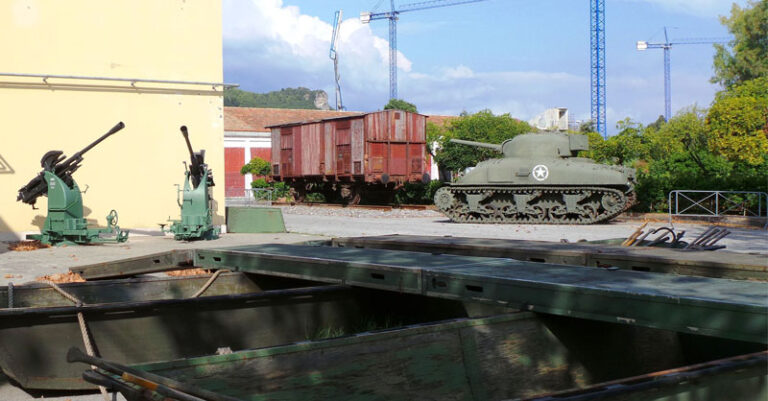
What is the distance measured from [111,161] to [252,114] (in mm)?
42192

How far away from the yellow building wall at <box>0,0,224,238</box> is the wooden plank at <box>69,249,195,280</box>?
364 inches

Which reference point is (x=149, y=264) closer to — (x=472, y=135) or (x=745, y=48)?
(x=472, y=135)

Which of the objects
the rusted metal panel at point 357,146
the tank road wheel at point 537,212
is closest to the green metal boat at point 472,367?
the tank road wheel at point 537,212

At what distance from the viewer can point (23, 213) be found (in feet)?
49.1

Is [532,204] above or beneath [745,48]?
beneath

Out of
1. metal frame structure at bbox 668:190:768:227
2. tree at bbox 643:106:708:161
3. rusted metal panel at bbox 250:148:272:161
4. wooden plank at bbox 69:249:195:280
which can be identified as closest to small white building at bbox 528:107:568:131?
tree at bbox 643:106:708:161

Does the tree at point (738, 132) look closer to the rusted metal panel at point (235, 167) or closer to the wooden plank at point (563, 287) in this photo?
the wooden plank at point (563, 287)

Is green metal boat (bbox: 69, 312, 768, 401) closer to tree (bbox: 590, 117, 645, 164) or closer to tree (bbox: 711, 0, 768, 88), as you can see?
tree (bbox: 590, 117, 645, 164)

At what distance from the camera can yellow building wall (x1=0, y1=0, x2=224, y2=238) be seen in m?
15.0

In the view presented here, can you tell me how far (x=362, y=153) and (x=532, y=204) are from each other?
986cm

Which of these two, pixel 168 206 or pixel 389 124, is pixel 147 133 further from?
pixel 389 124

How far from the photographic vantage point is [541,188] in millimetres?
20609

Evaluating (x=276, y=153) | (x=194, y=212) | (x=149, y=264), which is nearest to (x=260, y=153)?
(x=276, y=153)

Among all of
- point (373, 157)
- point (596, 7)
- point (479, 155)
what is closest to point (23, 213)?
point (373, 157)
